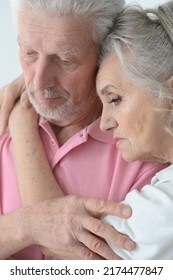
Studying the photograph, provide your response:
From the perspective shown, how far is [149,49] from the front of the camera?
1430 millimetres

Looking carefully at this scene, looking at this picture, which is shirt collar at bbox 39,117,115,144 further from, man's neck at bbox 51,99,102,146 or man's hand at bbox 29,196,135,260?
man's hand at bbox 29,196,135,260

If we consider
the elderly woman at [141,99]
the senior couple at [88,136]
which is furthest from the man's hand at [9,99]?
the elderly woman at [141,99]

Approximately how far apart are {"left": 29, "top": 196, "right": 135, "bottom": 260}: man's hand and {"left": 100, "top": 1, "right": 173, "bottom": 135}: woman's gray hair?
1.00 feet

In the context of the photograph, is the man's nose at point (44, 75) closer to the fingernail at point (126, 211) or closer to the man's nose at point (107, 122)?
the man's nose at point (107, 122)

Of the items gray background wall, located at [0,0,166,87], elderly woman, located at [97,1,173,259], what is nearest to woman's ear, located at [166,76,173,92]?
elderly woman, located at [97,1,173,259]

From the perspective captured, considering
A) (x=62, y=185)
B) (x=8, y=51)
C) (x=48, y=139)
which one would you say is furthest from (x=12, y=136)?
(x=8, y=51)

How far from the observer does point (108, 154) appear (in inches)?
67.4

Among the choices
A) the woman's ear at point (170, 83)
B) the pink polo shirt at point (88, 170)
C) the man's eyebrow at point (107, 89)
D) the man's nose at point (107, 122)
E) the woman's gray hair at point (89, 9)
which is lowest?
the pink polo shirt at point (88, 170)

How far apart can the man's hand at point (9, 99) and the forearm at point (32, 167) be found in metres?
0.08

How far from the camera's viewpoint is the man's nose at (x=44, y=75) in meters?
1.59
